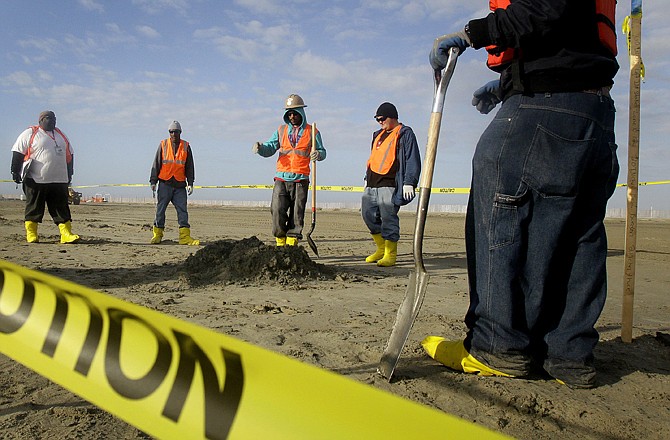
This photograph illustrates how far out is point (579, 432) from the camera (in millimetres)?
1827

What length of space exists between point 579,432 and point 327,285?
3.12 metres

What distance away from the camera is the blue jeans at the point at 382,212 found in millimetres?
6695

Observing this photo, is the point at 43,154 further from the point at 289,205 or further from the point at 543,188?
the point at 543,188

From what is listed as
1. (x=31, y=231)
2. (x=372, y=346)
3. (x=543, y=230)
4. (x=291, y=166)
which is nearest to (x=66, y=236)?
(x=31, y=231)

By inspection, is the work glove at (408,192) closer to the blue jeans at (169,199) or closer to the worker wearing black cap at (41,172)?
the blue jeans at (169,199)

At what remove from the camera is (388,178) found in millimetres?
6836

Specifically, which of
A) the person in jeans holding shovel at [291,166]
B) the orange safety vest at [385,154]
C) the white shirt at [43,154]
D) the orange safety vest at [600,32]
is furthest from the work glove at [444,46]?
the white shirt at [43,154]

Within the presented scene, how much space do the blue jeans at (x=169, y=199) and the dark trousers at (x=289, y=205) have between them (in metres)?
2.41

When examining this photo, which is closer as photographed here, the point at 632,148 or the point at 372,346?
the point at 372,346

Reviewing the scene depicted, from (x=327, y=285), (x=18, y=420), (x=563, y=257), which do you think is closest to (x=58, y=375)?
(x=18, y=420)

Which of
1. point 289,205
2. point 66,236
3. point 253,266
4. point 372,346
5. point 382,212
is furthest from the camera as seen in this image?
point 66,236

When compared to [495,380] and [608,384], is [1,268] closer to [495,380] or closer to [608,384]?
[495,380]

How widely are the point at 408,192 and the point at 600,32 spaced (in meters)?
4.33

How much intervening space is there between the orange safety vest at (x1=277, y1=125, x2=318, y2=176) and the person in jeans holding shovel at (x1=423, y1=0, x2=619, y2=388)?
4809mm
